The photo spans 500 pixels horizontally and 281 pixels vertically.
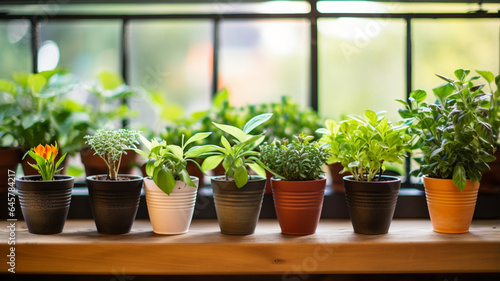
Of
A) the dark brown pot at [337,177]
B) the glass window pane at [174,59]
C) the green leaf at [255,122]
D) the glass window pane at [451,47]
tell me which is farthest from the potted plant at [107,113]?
the glass window pane at [451,47]

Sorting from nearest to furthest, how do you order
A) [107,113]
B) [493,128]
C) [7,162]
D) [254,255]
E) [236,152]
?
[254,255] < [236,152] < [493,128] < [7,162] < [107,113]

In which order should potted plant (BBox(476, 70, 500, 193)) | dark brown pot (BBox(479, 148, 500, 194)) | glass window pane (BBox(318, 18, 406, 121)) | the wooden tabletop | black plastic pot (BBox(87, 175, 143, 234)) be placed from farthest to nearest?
glass window pane (BBox(318, 18, 406, 121)), dark brown pot (BBox(479, 148, 500, 194)), potted plant (BBox(476, 70, 500, 193)), black plastic pot (BBox(87, 175, 143, 234)), the wooden tabletop

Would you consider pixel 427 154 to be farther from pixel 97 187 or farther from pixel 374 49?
pixel 97 187

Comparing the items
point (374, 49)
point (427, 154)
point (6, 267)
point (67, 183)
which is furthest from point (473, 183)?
point (6, 267)

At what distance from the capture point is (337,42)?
1821 millimetres

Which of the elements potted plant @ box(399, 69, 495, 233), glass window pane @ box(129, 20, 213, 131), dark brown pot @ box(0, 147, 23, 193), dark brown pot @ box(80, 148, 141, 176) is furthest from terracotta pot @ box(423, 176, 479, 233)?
A: dark brown pot @ box(0, 147, 23, 193)

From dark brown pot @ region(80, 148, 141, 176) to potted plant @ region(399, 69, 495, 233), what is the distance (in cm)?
100

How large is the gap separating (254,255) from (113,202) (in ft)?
1.56

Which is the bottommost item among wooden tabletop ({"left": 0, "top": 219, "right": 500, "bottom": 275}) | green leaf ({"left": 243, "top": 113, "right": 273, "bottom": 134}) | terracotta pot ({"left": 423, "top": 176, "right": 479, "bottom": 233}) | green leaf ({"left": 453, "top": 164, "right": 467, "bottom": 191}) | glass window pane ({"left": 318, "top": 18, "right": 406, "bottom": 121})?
wooden tabletop ({"left": 0, "top": 219, "right": 500, "bottom": 275})

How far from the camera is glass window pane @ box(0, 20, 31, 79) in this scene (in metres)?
1.84

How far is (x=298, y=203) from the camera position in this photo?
138cm

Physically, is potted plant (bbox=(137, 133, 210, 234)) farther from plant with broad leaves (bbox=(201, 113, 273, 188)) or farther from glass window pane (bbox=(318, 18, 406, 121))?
glass window pane (bbox=(318, 18, 406, 121))

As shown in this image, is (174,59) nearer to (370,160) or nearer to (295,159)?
(295,159)

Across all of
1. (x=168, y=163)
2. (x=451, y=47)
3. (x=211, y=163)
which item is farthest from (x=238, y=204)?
(x=451, y=47)
